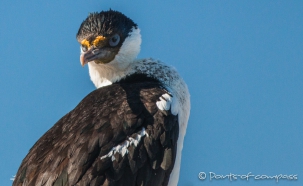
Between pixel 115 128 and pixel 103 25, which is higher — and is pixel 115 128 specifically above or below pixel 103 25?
below

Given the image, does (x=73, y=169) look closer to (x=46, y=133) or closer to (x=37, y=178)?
(x=37, y=178)

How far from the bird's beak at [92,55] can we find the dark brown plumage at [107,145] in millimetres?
454

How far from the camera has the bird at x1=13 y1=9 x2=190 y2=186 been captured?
5207 mm

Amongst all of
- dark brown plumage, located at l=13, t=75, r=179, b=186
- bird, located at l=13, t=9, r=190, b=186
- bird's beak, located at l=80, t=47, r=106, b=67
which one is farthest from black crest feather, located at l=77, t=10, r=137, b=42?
dark brown plumage, located at l=13, t=75, r=179, b=186

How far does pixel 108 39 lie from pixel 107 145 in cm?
170

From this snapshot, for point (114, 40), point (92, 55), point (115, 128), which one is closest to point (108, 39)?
point (114, 40)

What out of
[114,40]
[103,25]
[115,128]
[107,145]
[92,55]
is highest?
[103,25]

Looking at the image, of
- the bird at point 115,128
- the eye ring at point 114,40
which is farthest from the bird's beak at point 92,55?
the eye ring at point 114,40

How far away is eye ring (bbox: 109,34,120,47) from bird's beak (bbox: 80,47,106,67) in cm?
18

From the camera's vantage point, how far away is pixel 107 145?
5.29 meters

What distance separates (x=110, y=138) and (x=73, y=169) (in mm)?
489

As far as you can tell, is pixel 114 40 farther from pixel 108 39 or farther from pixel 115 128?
pixel 115 128

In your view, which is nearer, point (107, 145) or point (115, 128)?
point (107, 145)

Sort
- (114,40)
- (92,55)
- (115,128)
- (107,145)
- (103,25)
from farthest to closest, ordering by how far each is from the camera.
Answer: (114,40) < (103,25) < (92,55) < (115,128) < (107,145)
